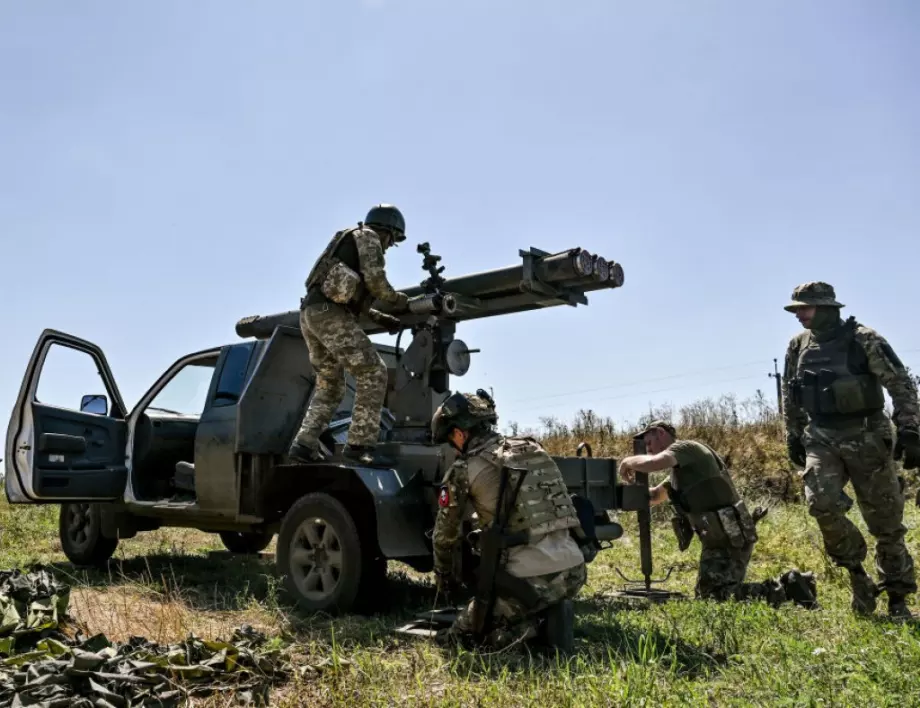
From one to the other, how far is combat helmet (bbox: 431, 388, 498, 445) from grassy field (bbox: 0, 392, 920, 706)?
111 centimetres

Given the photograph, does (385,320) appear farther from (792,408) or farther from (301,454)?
(792,408)

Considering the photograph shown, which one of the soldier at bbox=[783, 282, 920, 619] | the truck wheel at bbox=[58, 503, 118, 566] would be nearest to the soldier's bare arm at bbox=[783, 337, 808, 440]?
the soldier at bbox=[783, 282, 920, 619]

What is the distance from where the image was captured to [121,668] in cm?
330

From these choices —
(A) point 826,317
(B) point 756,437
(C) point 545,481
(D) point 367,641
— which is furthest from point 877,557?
(B) point 756,437

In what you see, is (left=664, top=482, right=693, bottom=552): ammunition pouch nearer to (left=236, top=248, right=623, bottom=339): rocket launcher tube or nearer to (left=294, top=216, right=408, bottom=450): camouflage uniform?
(left=236, top=248, right=623, bottom=339): rocket launcher tube

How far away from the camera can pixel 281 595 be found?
561 cm

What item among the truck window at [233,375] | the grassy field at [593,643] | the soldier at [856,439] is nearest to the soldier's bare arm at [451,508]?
the grassy field at [593,643]

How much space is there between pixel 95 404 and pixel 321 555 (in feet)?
9.22

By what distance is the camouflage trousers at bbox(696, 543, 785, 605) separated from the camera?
5.79 m

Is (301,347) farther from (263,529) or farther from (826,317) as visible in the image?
(826,317)

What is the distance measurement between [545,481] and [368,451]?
1507 millimetres

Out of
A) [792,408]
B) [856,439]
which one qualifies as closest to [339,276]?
[792,408]

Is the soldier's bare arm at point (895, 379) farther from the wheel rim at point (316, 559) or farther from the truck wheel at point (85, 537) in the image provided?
the truck wheel at point (85, 537)

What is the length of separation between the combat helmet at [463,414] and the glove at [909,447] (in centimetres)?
269
